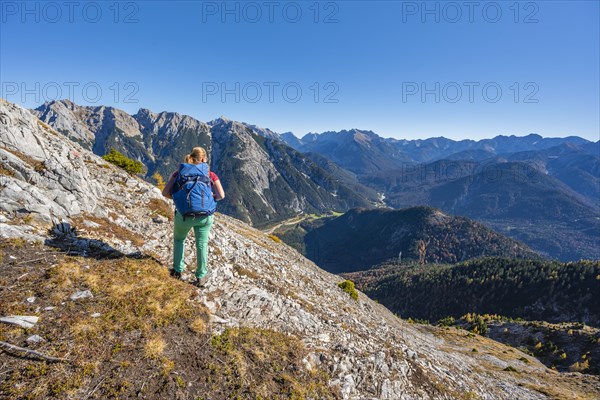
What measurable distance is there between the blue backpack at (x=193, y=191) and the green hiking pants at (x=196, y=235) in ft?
1.12

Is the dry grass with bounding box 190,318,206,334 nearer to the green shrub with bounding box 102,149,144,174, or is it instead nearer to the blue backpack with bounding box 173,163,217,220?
the blue backpack with bounding box 173,163,217,220

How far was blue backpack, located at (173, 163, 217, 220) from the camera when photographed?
972cm

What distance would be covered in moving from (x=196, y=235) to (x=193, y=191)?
6.00 feet

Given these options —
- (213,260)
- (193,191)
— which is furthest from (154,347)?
(213,260)

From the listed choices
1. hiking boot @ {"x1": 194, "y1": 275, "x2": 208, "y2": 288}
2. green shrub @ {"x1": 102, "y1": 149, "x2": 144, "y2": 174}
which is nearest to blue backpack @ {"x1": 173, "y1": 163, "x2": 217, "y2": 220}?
hiking boot @ {"x1": 194, "y1": 275, "x2": 208, "y2": 288}

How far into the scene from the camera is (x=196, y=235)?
10.5 metres

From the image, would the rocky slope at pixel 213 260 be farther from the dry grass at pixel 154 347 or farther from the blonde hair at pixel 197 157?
the blonde hair at pixel 197 157

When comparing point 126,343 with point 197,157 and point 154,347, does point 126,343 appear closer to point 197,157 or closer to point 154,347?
point 154,347

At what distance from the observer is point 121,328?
8.12m

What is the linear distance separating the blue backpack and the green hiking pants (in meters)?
0.34

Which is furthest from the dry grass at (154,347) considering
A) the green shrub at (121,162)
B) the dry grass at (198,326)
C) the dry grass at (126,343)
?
the green shrub at (121,162)

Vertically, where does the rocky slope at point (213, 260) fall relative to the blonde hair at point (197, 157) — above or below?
below

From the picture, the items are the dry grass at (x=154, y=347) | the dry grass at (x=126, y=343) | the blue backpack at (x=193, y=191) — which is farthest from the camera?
the blue backpack at (x=193, y=191)

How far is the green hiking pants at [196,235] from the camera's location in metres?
10.1
